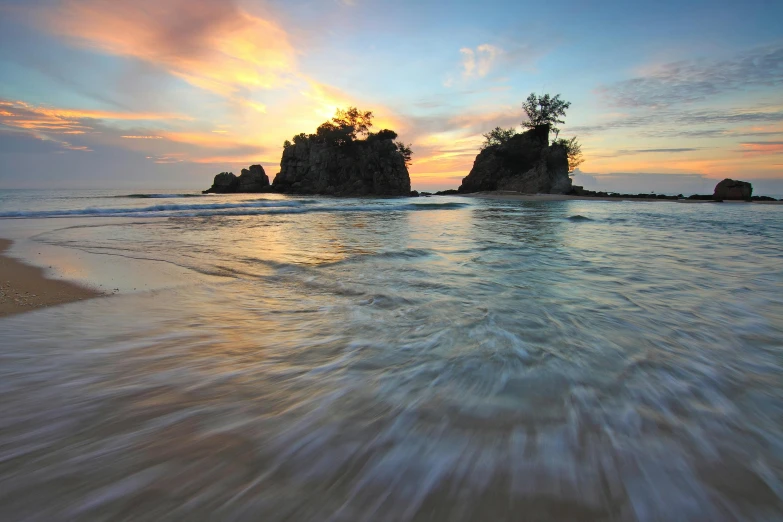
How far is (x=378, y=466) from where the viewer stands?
1.26 meters

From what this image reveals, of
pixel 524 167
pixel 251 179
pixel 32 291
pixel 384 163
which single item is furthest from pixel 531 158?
pixel 32 291

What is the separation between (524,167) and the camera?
5031cm

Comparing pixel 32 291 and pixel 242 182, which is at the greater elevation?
pixel 242 182

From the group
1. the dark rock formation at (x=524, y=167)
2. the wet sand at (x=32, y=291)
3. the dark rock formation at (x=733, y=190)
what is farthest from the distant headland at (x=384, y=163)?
the wet sand at (x=32, y=291)

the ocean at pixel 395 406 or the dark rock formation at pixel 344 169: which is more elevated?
the dark rock formation at pixel 344 169

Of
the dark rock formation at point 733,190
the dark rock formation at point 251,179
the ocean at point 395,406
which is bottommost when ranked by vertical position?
the ocean at point 395,406

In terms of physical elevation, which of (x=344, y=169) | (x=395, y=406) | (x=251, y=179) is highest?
(x=344, y=169)

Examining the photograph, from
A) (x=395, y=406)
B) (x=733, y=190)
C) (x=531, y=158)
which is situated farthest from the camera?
(x=531, y=158)

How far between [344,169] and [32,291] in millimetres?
52905

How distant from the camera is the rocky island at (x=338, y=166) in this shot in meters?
52.6

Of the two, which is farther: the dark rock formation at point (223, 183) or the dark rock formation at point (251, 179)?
the dark rock formation at point (251, 179)

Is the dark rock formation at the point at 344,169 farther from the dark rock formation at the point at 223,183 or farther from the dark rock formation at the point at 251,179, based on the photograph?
the dark rock formation at the point at 223,183

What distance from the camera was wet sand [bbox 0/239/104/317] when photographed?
3.06 metres

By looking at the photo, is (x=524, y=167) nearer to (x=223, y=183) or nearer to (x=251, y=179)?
(x=251, y=179)
